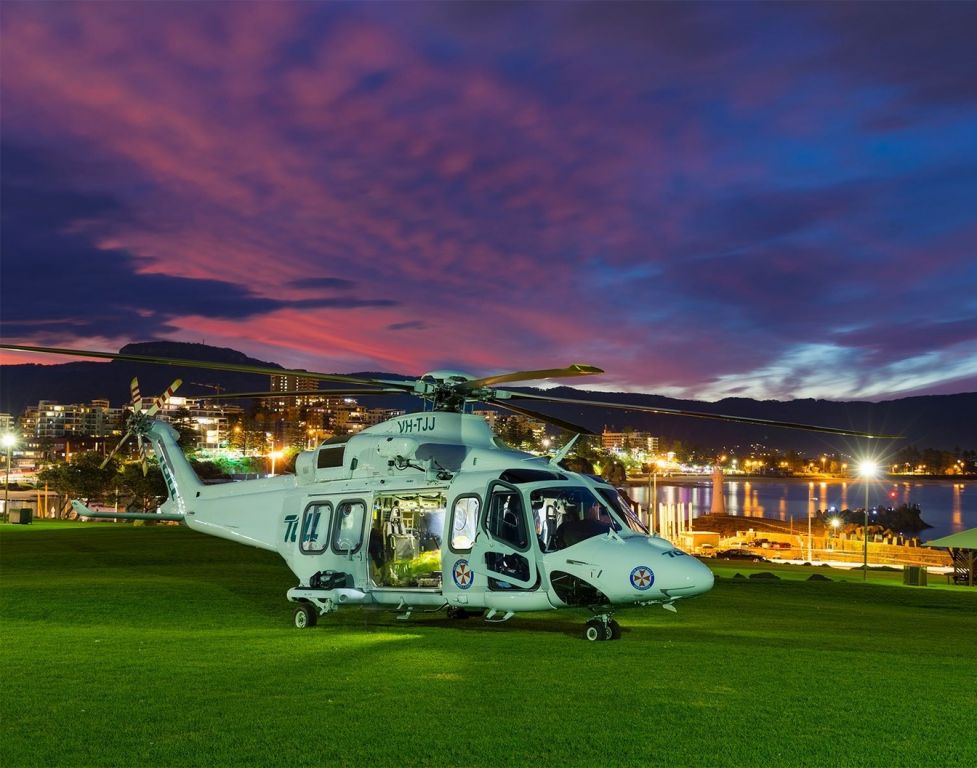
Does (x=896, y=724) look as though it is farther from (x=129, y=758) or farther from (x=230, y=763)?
(x=129, y=758)

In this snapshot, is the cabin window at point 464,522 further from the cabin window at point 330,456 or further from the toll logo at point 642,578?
the cabin window at point 330,456

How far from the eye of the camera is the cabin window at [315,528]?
16.2 meters

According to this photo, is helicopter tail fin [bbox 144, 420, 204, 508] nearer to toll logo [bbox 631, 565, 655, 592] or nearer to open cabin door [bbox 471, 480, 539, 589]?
open cabin door [bbox 471, 480, 539, 589]

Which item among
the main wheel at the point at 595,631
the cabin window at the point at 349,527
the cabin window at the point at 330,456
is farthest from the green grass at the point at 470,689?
the cabin window at the point at 330,456

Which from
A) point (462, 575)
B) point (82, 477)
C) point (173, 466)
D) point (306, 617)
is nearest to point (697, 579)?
point (462, 575)

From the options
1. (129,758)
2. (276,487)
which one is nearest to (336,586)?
(276,487)

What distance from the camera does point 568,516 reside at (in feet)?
44.2

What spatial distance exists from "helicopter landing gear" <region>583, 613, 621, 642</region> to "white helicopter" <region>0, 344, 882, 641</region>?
0.02 metres

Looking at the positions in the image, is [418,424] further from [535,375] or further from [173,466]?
[173,466]

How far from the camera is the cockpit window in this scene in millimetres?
13539

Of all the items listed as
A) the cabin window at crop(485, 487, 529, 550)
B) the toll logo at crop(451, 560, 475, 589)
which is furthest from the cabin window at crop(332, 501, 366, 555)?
the cabin window at crop(485, 487, 529, 550)

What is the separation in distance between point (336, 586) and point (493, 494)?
3.38 metres

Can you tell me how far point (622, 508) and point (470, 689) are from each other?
469cm

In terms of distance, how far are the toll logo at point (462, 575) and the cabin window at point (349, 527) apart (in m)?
2.16
